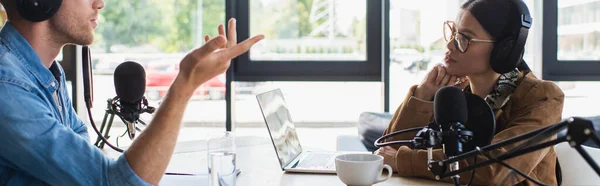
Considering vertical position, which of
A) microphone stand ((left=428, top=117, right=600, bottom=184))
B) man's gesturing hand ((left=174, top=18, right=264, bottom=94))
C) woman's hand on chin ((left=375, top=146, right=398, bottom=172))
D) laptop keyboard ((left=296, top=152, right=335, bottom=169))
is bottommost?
laptop keyboard ((left=296, top=152, right=335, bottom=169))

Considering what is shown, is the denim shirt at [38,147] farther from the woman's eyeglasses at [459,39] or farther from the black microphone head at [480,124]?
the woman's eyeglasses at [459,39]

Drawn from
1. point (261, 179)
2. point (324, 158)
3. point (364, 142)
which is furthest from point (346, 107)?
point (261, 179)

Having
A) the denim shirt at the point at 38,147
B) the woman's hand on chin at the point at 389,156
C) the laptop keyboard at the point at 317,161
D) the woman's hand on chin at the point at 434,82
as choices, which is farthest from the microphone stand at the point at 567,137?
the woman's hand on chin at the point at 434,82

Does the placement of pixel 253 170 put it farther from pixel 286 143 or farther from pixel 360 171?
pixel 360 171

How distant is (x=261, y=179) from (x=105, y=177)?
0.50 m

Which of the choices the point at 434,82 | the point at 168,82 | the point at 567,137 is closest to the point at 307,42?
the point at 168,82

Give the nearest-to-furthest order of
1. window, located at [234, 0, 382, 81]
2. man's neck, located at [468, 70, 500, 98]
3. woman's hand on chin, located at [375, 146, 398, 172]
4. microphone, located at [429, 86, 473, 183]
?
microphone, located at [429, 86, 473, 183] → woman's hand on chin, located at [375, 146, 398, 172] → man's neck, located at [468, 70, 500, 98] → window, located at [234, 0, 382, 81]

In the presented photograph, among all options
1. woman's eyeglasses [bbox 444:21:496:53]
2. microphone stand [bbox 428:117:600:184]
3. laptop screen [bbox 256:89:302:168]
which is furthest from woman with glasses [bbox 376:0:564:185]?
microphone stand [bbox 428:117:600:184]

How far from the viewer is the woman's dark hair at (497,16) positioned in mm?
1489

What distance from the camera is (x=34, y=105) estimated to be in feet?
3.39

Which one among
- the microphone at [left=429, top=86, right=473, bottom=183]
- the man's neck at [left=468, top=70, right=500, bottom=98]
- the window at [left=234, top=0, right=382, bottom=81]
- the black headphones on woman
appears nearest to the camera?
the microphone at [left=429, top=86, right=473, bottom=183]

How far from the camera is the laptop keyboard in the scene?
159 cm

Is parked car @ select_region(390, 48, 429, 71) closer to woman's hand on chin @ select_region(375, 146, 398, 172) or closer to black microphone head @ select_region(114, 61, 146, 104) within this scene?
woman's hand on chin @ select_region(375, 146, 398, 172)

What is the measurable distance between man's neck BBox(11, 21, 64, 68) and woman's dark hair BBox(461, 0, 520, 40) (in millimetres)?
1111
